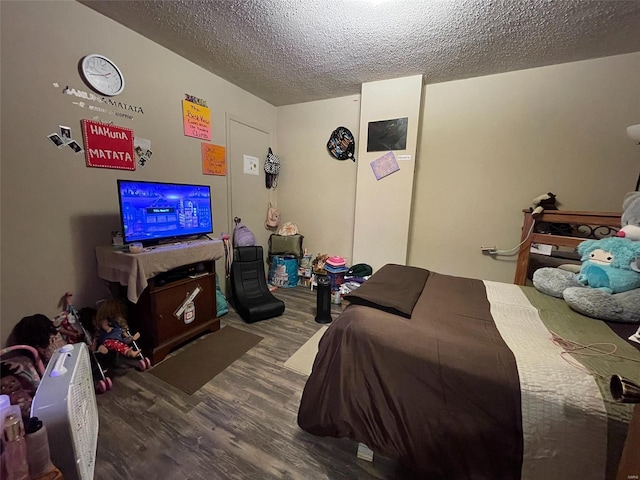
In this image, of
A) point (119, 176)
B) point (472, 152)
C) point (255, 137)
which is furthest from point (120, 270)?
point (472, 152)

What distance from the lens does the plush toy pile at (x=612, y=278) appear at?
120 centimetres

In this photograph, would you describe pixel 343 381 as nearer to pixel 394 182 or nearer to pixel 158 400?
pixel 158 400

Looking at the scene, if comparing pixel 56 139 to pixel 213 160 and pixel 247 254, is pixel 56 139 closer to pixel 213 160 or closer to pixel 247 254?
pixel 213 160

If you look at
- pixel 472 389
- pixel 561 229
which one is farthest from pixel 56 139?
pixel 561 229

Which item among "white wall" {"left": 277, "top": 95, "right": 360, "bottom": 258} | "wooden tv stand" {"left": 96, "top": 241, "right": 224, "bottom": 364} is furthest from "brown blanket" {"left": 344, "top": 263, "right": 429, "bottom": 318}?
"white wall" {"left": 277, "top": 95, "right": 360, "bottom": 258}

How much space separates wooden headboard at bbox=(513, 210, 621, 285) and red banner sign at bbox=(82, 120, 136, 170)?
11.6 ft

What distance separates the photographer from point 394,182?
2.77 metres

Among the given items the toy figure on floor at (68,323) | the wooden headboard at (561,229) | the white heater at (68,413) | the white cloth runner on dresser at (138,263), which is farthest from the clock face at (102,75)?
the wooden headboard at (561,229)

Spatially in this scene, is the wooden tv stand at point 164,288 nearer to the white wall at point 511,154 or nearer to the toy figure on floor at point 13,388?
the toy figure on floor at point 13,388

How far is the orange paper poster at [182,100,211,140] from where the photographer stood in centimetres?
235

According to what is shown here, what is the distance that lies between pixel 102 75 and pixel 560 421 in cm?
313

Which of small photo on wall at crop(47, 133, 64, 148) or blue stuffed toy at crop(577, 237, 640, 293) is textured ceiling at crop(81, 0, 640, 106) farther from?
blue stuffed toy at crop(577, 237, 640, 293)

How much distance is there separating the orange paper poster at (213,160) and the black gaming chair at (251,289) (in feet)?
2.93

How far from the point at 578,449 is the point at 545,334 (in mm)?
459
